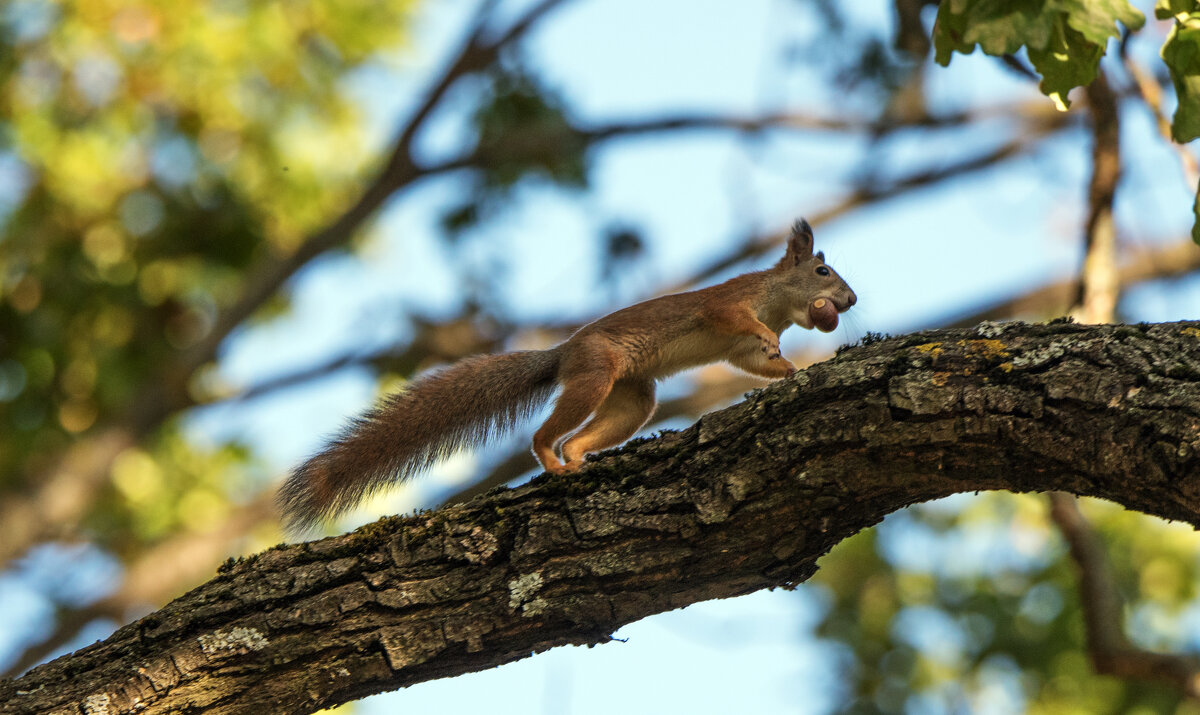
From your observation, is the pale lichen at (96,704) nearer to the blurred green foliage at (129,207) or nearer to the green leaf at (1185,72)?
the green leaf at (1185,72)

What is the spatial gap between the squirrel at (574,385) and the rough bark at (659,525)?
0.81m

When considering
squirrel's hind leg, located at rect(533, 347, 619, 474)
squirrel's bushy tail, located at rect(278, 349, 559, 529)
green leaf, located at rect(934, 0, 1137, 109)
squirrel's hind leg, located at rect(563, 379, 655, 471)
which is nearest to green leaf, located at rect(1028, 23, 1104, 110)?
green leaf, located at rect(934, 0, 1137, 109)

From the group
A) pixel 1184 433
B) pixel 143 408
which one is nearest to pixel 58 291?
pixel 143 408

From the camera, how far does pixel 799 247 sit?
6.54 metres

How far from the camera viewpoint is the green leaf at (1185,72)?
11.5ft

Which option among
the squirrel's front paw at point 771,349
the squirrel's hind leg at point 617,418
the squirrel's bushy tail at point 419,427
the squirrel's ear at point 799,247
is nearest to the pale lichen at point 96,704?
the squirrel's bushy tail at point 419,427

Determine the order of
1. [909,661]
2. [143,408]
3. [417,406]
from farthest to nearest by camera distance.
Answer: [143,408]
[909,661]
[417,406]

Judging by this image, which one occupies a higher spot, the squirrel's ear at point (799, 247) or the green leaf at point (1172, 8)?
the squirrel's ear at point (799, 247)

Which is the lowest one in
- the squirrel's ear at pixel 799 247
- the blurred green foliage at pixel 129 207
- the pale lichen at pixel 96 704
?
the pale lichen at pixel 96 704

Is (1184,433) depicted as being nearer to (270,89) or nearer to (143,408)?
(143,408)

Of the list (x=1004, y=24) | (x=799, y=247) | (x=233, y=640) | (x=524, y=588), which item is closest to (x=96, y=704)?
(x=233, y=640)

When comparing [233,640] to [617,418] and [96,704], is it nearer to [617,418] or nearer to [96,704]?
[96,704]

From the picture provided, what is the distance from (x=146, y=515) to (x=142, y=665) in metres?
10.4

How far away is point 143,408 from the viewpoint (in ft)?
36.8
